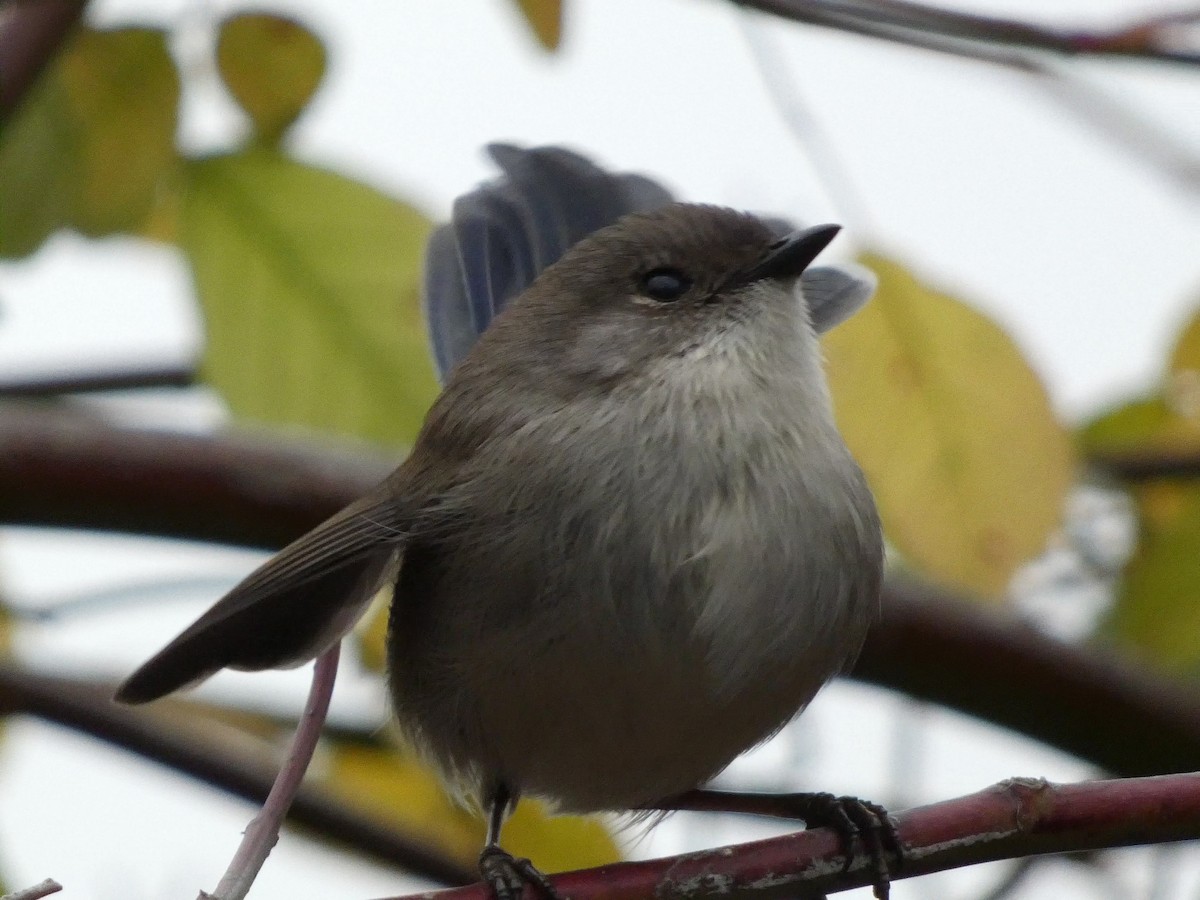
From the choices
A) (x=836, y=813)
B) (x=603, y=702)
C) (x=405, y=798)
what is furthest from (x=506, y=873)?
(x=405, y=798)

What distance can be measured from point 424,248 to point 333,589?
24.8 inches

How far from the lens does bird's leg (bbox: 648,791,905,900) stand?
2.30 m

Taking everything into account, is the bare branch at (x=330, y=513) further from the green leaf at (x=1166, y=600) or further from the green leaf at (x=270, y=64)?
the green leaf at (x=270, y=64)

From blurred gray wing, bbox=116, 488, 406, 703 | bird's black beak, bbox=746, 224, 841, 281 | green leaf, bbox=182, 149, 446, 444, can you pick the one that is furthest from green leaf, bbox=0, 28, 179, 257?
bird's black beak, bbox=746, 224, 841, 281

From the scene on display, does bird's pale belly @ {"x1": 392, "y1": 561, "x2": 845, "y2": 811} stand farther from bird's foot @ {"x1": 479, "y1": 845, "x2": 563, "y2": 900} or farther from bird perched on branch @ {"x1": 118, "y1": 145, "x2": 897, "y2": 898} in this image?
bird's foot @ {"x1": 479, "y1": 845, "x2": 563, "y2": 900}

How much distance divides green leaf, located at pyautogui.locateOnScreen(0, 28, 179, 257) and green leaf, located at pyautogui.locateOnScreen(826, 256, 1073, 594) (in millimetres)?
1215

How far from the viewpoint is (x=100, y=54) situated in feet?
9.54

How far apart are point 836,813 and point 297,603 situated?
34.2 inches

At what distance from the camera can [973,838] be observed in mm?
1980

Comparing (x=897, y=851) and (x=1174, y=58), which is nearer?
(x=897, y=851)

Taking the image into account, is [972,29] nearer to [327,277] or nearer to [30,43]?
[327,277]

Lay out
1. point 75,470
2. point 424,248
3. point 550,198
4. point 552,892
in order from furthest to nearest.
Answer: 1. point 550,198
2. point 75,470
3. point 424,248
4. point 552,892

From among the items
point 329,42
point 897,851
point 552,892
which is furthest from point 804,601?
point 329,42

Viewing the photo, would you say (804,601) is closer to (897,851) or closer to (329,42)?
(897,851)
